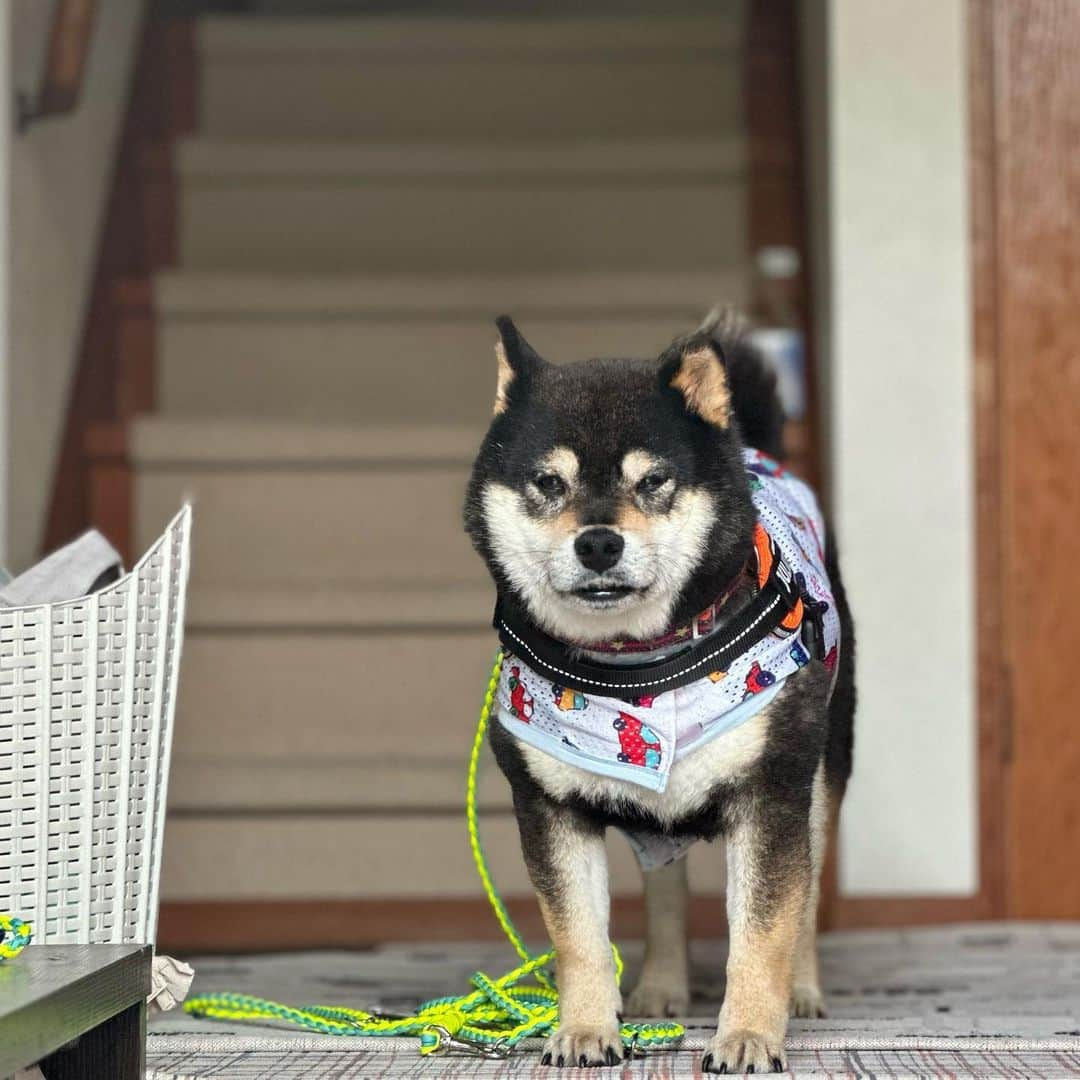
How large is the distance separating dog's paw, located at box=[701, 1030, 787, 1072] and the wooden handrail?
7.06 feet

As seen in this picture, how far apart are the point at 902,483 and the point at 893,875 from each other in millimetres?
A: 724

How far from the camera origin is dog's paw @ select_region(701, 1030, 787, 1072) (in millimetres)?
1627

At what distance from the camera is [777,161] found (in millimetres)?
3994

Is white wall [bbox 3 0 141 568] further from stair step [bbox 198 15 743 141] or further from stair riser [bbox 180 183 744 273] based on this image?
stair step [bbox 198 15 743 141]

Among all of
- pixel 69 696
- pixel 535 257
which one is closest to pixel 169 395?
pixel 535 257

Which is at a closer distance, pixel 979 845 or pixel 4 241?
pixel 4 241

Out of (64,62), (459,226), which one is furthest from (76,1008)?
(459,226)

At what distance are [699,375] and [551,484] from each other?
7.5 inches

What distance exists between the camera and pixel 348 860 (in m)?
3.08

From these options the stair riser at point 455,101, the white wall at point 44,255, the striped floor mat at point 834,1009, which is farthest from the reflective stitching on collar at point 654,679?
the stair riser at point 455,101

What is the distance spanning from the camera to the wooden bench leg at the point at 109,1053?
5.14ft

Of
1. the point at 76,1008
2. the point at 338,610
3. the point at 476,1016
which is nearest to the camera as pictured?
the point at 76,1008

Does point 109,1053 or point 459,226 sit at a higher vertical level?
point 459,226

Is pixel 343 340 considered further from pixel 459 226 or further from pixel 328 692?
pixel 328 692
